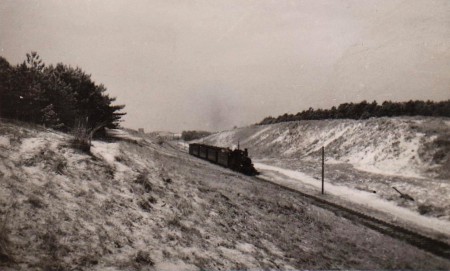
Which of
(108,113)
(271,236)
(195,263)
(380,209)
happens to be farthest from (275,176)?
(195,263)

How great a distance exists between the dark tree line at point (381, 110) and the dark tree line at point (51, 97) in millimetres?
36221

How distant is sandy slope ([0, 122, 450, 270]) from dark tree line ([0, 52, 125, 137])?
2705 mm

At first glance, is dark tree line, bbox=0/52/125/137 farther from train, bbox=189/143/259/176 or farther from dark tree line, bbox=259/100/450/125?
dark tree line, bbox=259/100/450/125

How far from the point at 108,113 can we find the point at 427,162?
97.0ft

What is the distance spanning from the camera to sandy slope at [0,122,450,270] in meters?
6.22

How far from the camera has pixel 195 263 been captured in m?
7.08

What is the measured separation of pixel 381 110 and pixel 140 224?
46032 millimetres

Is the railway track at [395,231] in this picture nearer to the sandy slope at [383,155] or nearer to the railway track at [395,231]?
the railway track at [395,231]

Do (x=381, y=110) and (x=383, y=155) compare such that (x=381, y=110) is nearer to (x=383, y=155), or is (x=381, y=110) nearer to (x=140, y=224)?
(x=383, y=155)

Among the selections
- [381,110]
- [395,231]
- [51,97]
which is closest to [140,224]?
[395,231]

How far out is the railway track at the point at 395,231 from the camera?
1151 cm

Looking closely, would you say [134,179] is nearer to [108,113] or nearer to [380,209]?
[380,209]

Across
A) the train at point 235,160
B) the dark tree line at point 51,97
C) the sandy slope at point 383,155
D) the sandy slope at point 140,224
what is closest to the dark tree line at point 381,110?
the sandy slope at point 383,155

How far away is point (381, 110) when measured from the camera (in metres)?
46.1
